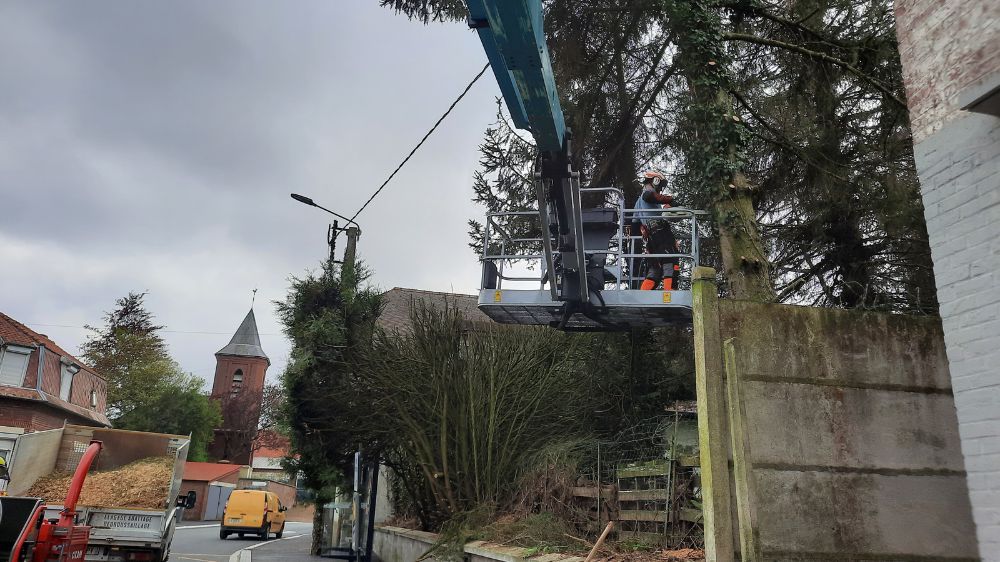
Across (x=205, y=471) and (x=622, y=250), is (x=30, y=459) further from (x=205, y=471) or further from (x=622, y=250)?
(x=205, y=471)

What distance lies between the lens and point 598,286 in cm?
949

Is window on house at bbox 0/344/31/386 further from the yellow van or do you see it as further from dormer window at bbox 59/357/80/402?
the yellow van

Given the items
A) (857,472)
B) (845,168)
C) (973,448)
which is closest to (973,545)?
(857,472)

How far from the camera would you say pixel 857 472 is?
14.4 feet

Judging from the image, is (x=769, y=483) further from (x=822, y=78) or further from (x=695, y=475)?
(x=822, y=78)

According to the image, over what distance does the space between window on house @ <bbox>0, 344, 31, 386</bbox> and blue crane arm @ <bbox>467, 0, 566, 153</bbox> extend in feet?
103

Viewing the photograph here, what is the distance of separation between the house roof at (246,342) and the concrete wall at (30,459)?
64651 mm

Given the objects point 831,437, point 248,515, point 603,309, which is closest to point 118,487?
point 603,309

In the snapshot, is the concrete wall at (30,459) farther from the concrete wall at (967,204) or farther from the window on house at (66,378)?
the window on house at (66,378)

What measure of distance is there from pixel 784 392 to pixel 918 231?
632 centimetres

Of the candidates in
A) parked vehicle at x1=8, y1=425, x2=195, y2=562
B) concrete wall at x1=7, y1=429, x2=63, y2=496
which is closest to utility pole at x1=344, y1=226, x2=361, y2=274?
parked vehicle at x1=8, y1=425, x2=195, y2=562

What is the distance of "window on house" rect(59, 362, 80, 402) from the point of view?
3338cm

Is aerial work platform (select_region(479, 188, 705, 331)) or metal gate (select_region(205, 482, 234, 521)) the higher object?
aerial work platform (select_region(479, 188, 705, 331))

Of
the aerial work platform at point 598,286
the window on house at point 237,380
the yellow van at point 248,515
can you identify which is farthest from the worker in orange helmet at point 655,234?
the window on house at point 237,380
